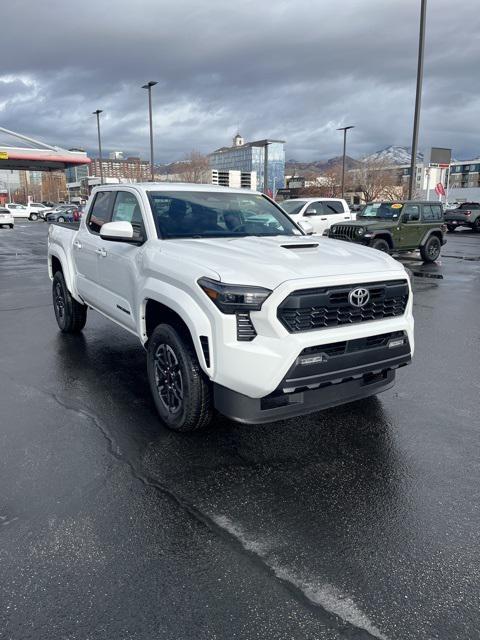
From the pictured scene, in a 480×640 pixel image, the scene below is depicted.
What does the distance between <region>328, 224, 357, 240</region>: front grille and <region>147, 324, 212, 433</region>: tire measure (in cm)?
1094

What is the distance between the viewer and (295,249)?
159 inches

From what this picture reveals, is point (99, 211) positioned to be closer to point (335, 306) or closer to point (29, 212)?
point (335, 306)

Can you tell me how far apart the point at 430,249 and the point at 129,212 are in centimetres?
1271

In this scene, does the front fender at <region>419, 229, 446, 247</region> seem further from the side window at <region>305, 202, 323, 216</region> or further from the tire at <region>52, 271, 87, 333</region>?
the tire at <region>52, 271, 87, 333</region>

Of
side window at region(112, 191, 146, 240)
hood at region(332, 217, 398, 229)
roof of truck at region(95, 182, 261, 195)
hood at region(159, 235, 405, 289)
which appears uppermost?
roof of truck at region(95, 182, 261, 195)

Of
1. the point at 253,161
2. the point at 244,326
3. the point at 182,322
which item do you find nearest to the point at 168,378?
the point at 182,322

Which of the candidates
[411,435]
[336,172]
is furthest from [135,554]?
[336,172]

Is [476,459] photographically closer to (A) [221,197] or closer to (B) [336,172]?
(A) [221,197]

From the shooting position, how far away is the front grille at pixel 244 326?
3238mm

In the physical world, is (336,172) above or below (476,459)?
above

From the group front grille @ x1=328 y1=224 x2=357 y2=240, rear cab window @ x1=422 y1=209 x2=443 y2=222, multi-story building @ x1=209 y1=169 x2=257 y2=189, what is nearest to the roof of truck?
front grille @ x1=328 y1=224 x2=357 y2=240

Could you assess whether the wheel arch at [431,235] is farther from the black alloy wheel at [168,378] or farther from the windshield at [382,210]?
the black alloy wheel at [168,378]

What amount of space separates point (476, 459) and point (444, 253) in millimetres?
16905

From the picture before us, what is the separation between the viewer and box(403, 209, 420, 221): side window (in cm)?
1485
